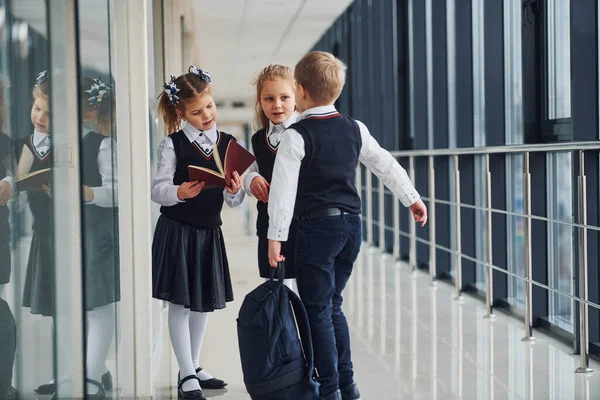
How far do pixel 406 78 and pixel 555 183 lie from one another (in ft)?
10.3

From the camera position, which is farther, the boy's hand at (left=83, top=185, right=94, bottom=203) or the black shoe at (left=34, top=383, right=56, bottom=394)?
the boy's hand at (left=83, top=185, right=94, bottom=203)

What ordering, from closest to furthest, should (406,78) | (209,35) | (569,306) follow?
(569,306) → (406,78) → (209,35)

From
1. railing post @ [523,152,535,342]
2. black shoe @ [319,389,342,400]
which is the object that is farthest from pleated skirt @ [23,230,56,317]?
railing post @ [523,152,535,342]

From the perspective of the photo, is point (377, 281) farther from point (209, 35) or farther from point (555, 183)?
point (209, 35)

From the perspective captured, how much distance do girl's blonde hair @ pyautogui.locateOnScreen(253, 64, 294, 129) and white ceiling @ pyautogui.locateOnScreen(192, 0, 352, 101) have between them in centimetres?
519

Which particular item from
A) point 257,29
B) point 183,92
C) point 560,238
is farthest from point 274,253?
point 257,29

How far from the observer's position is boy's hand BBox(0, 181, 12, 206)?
135 cm

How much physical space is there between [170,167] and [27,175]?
1.25 meters

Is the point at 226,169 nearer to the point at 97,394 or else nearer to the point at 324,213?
the point at 324,213

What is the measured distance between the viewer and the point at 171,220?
2771mm

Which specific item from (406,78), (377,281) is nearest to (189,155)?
(377,281)

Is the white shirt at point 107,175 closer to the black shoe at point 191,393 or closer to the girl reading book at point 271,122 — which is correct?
the girl reading book at point 271,122

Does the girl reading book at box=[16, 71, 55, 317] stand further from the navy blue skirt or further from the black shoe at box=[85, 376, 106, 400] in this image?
the navy blue skirt

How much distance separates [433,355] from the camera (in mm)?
3477
